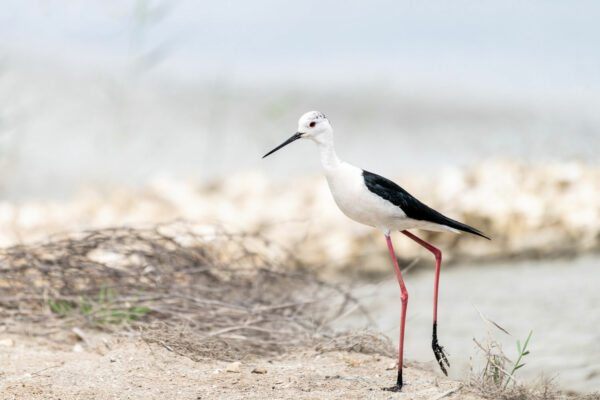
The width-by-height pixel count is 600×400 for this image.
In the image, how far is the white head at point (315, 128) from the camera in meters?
2.41

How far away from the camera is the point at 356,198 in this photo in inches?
93.8

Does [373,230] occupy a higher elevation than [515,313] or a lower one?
higher

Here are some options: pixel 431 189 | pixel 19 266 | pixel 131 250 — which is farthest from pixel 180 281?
pixel 431 189

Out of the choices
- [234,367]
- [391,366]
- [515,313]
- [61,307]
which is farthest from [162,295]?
[515,313]

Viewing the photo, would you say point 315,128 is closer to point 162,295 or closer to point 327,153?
point 327,153

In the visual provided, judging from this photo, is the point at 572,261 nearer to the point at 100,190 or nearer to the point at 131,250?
the point at 131,250

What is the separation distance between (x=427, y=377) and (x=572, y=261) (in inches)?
118

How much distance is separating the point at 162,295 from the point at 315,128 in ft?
3.92

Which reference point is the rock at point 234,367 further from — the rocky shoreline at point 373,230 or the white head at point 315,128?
the rocky shoreline at point 373,230

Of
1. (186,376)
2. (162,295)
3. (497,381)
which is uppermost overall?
(162,295)

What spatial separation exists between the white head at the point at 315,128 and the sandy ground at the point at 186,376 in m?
0.81

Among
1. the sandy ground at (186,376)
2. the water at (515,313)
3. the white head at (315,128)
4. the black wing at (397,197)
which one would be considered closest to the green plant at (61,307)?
the sandy ground at (186,376)

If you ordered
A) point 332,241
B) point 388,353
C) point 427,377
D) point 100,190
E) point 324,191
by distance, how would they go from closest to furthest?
point 427,377 → point 388,353 → point 332,241 → point 324,191 → point 100,190

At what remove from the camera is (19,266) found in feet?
11.4
